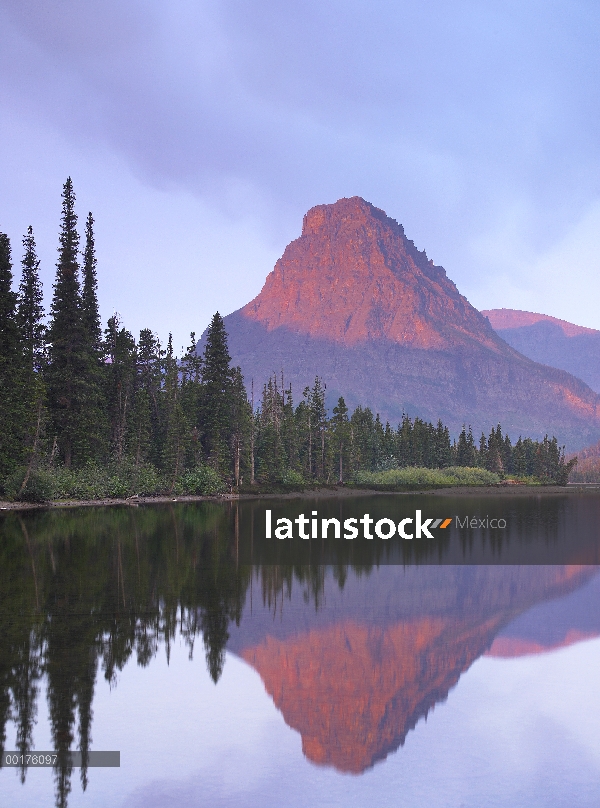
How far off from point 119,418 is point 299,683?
223 ft

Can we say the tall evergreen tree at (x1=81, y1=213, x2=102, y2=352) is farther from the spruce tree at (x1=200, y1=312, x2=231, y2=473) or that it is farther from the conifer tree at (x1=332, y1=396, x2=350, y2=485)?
the conifer tree at (x1=332, y1=396, x2=350, y2=485)

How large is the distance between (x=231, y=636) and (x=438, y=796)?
7.33 meters

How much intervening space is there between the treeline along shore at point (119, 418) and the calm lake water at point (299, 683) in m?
32.0

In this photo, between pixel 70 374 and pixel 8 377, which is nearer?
pixel 8 377

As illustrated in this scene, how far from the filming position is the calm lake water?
8414 millimetres

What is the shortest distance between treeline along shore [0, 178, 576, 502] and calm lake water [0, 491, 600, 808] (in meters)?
32.0

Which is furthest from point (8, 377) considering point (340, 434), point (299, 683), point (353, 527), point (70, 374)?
point (340, 434)

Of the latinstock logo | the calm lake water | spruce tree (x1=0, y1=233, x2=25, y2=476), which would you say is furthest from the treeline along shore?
the calm lake water

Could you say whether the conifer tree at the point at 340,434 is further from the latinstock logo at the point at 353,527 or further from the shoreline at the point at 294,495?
the latinstock logo at the point at 353,527

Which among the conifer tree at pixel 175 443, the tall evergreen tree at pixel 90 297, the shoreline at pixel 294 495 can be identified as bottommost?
Result: the shoreline at pixel 294 495

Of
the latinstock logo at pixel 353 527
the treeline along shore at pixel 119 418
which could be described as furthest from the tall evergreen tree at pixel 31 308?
the latinstock logo at pixel 353 527

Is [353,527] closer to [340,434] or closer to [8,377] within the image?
[8,377]

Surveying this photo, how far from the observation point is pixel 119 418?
7762 cm

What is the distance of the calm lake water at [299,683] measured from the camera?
8414 mm
